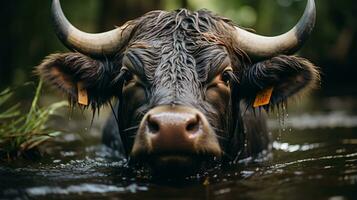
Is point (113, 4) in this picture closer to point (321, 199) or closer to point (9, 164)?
point (9, 164)

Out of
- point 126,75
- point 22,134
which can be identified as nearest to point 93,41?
point 126,75

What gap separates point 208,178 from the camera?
14.0 feet

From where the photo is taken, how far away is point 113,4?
12.0 meters

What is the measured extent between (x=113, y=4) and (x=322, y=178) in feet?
28.7

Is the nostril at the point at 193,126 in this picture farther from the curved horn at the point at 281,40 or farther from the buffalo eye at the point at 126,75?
the curved horn at the point at 281,40

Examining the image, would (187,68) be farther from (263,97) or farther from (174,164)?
(263,97)

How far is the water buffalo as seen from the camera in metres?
4.50

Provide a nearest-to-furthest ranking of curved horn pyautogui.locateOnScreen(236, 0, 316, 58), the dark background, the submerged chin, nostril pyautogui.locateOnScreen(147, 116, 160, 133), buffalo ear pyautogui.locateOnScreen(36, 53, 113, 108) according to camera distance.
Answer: nostril pyautogui.locateOnScreen(147, 116, 160, 133), the submerged chin, curved horn pyautogui.locateOnScreen(236, 0, 316, 58), buffalo ear pyautogui.locateOnScreen(36, 53, 113, 108), the dark background

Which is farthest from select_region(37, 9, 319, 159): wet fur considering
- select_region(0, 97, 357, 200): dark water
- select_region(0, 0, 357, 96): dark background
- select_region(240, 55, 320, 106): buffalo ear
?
select_region(0, 0, 357, 96): dark background

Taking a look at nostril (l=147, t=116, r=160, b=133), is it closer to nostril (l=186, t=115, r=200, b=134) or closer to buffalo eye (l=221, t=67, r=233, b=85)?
nostril (l=186, t=115, r=200, b=134)

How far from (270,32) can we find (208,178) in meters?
14.7

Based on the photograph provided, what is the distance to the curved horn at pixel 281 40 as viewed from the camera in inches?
199

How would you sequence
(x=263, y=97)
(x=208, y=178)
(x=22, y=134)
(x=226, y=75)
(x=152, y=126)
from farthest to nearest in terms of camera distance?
(x=22, y=134), (x=263, y=97), (x=226, y=75), (x=208, y=178), (x=152, y=126)

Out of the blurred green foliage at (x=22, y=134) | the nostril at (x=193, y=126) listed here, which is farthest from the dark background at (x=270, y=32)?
the nostril at (x=193, y=126)
